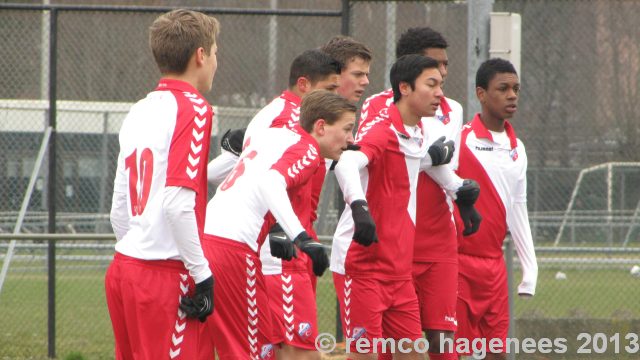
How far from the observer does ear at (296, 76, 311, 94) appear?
630cm

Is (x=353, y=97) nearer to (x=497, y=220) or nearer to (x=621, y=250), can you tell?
(x=497, y=220)

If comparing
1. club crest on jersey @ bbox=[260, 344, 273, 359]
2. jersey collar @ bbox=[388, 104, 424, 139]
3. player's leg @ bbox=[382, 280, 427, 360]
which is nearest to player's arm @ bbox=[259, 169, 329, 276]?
club crest on jersey @ bbox=[260, 344, 273, 359]

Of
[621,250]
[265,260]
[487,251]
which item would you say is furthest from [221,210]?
[621,250]

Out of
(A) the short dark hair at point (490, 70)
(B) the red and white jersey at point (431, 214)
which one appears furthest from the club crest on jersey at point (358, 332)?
(A) the short dark hair at point (490, 70)

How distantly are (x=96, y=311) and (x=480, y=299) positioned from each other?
6.10 metres

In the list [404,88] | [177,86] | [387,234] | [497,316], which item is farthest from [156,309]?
[497,316]

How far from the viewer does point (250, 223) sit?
5.06m

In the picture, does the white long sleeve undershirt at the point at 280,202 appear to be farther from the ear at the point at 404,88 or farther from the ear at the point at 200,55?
the ear at the point at 404,88

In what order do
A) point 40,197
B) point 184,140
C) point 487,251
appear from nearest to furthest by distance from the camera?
point 184,140 < point 487,251 < point 40,197

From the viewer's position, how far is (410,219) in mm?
6086

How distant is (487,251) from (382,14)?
3.71 metres

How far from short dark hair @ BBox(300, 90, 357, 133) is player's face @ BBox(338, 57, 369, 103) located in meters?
1.15

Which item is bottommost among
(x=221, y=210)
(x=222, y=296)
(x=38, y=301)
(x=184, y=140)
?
(x=38, y=301)

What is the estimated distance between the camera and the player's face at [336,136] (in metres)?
5.34
